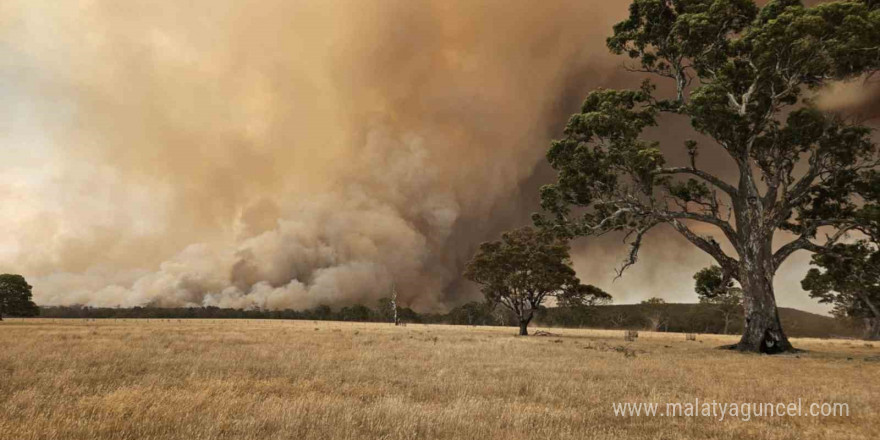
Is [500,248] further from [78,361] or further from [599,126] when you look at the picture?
[78,361]

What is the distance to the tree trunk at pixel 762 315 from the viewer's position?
86.9 ft

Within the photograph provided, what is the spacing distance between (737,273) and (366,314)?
150 metres

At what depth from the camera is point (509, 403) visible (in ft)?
30.1

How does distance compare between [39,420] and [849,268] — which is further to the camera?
[849,268]

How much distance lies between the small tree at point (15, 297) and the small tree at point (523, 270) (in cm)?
10094

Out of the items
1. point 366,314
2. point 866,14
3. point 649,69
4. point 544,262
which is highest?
point 649,69

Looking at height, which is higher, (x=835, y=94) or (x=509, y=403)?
(x=835, y=94)

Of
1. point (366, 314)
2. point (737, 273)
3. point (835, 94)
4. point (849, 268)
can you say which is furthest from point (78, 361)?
point (366, 314)

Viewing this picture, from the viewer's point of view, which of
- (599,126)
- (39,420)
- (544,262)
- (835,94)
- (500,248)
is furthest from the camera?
(500,248)

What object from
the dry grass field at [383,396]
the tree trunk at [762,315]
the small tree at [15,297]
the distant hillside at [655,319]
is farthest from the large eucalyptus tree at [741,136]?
the small tree at [15,297]

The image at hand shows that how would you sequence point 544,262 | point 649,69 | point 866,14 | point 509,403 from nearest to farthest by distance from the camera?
point 509,403, point 866,14, point 649,69, point 544,262

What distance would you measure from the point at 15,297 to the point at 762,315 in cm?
12854

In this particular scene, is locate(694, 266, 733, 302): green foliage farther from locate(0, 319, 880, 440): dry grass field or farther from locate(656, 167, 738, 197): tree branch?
locate(0, 319, 880, 440): dry grass field

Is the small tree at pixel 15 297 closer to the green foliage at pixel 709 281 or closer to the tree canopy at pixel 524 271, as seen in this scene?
the tree canopy at pixel 524 271
